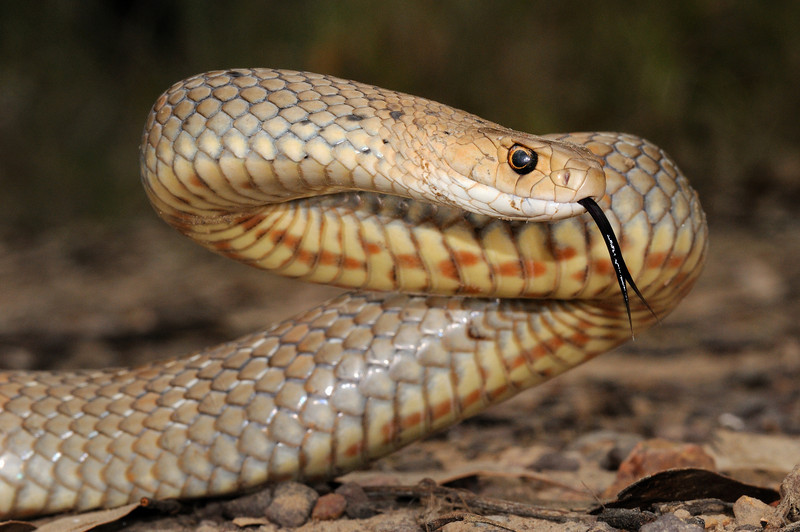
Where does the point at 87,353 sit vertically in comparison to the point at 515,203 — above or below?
below

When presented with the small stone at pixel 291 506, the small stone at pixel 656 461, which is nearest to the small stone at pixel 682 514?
the small stone at pixel 656 461

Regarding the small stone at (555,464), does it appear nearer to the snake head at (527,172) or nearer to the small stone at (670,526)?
the small stone at (670,526)

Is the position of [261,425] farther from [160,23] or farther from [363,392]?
[160,23]

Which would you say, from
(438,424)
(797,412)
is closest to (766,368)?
(797,412)

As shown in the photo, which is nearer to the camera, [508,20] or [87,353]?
[87,353]

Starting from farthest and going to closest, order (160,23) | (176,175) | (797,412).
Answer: (160,23) < (797,412) < (176,175)

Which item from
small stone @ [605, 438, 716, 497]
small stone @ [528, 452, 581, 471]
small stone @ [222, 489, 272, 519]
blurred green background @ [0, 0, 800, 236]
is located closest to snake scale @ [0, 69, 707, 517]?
small stone @ [222, 489, 272, 519]

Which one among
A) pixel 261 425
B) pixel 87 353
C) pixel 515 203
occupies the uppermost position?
pixel 515 203
